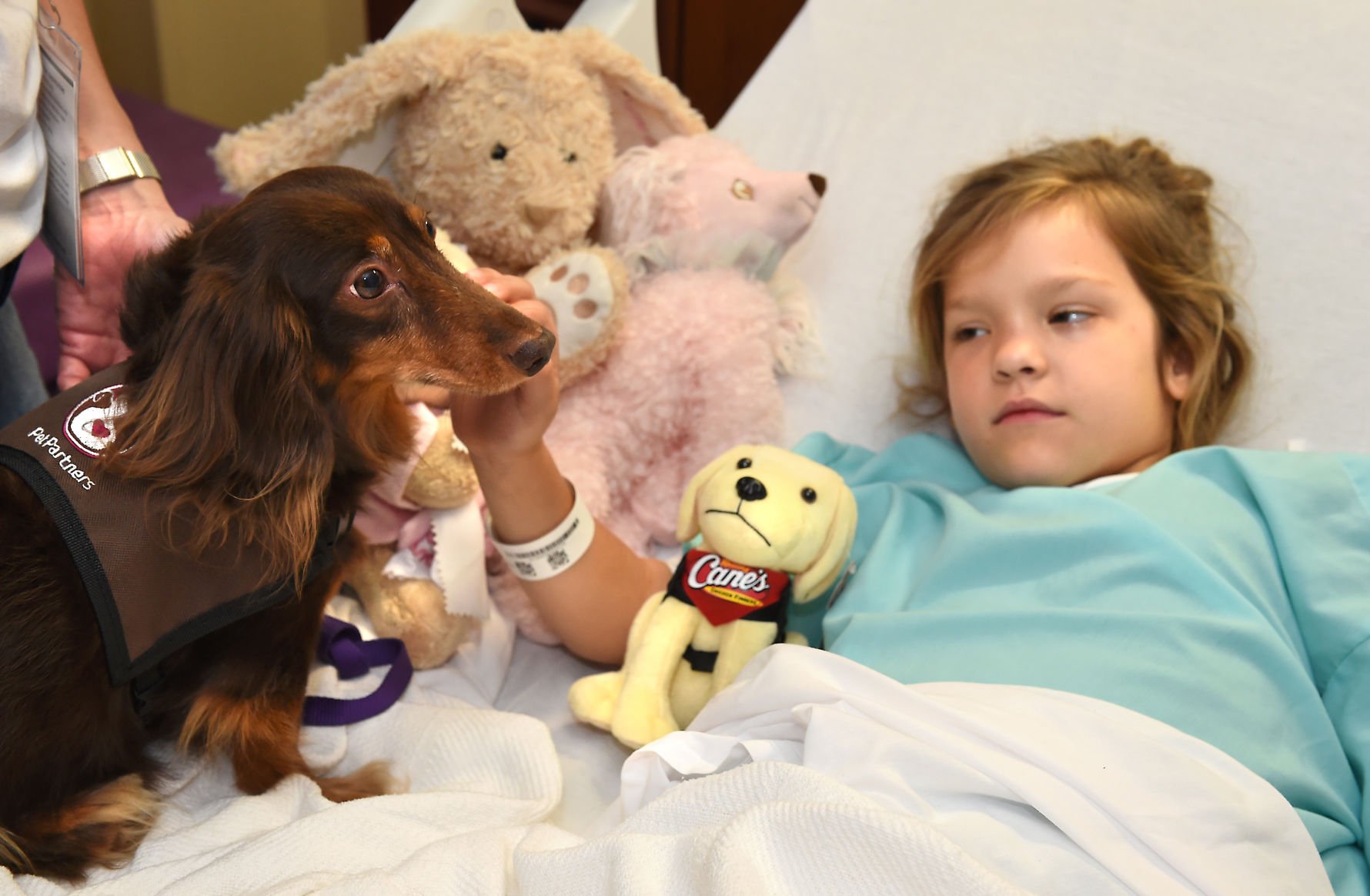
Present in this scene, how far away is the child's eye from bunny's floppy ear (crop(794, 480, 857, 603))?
1.08 ft

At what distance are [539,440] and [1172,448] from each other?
773 mm

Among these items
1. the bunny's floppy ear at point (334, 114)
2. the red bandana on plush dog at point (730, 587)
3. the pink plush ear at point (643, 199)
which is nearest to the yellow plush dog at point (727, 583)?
the red bandana on plush dog at point (730, 587)

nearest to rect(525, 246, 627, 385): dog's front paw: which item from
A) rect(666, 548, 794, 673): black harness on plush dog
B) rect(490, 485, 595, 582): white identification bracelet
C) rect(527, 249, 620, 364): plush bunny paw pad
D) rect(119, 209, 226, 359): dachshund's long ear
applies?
rect(527, 249, 620, 364): plush bunny paw pad

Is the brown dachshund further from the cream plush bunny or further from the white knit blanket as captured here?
the cream plush bunny

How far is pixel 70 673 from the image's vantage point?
2.89 ft

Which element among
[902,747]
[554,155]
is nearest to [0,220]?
[554,155]

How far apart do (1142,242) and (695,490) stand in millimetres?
618

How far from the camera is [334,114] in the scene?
4.39 ft

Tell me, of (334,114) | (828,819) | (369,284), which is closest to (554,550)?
(369,284)

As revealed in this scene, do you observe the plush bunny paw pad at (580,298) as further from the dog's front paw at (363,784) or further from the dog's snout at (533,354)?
the dog's front paw at (363,784)

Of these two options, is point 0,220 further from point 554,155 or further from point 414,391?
point 554,155

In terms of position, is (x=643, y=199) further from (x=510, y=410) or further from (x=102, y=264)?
(x=102, y=264)

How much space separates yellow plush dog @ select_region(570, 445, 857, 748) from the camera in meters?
1.07

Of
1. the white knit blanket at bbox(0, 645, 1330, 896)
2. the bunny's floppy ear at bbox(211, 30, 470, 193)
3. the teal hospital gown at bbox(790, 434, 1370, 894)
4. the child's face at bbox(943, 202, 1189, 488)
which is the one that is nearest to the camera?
the white knit blanket at bbox(0, 645, 1330, 896)
